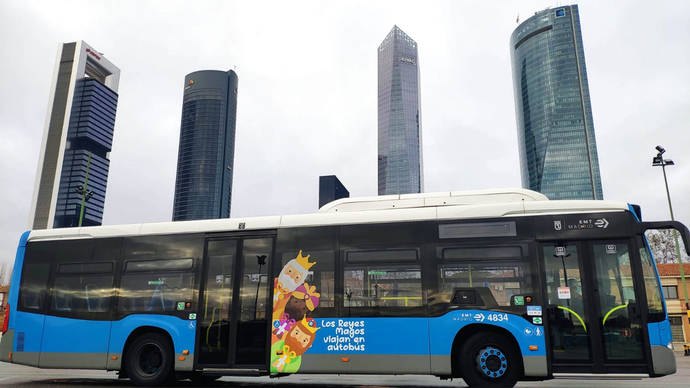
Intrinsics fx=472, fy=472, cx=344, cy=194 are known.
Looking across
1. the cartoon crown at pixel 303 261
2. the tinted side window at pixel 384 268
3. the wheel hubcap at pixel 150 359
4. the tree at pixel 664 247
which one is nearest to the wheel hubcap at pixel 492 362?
the tinted side window at pixel 384 268

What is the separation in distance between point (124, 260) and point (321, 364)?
4756mm

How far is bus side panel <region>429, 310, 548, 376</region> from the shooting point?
7617 millimetres

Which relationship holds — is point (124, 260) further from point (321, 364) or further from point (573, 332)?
point (573, 332)

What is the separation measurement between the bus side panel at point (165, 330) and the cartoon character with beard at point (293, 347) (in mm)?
1720

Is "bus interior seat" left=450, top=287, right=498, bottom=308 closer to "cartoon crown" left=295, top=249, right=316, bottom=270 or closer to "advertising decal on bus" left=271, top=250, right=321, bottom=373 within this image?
"advertising decal on bus" left=271, top=250, right=321, bottom=373

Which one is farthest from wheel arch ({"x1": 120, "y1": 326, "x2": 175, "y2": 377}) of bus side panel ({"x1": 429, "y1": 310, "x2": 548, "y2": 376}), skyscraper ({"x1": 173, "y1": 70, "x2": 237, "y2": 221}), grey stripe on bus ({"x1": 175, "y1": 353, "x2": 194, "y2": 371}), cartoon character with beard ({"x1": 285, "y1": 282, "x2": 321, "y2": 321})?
skyscraper ({"x1": 173, "y1": 70, "x2": 237, "y2": 221})

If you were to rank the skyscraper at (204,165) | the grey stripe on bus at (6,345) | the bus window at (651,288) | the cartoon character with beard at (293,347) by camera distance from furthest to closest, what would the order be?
the skyscraper at (204,165) < the grey stripe on bus at (6,345) < the cartoon character with beard at (293,347) < the bus window at (651,288)

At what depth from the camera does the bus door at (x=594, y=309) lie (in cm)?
747

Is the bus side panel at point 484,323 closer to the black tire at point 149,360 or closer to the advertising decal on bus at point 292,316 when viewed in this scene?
the advertising decal on bus at point 292,316

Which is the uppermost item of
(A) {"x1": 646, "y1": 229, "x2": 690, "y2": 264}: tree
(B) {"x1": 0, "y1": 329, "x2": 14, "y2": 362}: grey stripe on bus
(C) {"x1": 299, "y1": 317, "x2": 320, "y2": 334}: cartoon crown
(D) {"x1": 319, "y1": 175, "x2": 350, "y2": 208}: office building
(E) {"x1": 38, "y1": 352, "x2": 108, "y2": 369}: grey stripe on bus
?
(D) {"x1": 319, "y1": 175, "x2": 350, "y2": 208}: office building

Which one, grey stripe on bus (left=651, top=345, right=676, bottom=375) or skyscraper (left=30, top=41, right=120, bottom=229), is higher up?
skyscraper (left=30, top=41, right=120, bottom=229)

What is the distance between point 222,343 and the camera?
29.6ft

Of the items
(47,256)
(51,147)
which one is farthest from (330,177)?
(47,256)

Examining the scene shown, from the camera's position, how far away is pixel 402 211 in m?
8.92
